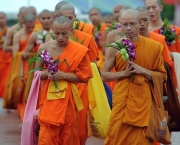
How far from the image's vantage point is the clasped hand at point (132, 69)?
25.6 feet

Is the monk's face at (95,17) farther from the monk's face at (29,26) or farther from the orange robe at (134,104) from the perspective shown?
the orange robe at (134,104)

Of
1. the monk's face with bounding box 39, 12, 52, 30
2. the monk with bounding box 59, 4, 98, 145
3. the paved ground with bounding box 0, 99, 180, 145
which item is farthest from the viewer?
the monk's face with bounding box 39, 12, 52, 30

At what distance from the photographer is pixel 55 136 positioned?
7.93m

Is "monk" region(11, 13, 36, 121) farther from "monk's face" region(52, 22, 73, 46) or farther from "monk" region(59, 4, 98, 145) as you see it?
"monk's face" region(52, 22, 73, 46)

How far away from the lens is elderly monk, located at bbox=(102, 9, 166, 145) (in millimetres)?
7859

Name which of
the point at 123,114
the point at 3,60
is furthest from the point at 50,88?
the point at 3,60

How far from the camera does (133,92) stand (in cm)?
789

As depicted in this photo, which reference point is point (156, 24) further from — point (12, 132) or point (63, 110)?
point (12, 132)

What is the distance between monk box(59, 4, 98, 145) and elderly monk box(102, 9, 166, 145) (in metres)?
0.69

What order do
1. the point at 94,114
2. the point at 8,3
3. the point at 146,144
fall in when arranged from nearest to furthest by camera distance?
the point at 146,144
the point at 94,114
the point at 8,3

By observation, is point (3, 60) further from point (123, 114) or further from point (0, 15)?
point (123, 114)

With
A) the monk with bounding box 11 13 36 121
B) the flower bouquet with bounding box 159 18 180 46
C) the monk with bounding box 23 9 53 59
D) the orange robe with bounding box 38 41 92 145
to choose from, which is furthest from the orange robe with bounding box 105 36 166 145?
the monk with bounding box 11 13 36 121

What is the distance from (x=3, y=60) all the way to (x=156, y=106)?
8.34 metres

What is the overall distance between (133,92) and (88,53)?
1649 mm
